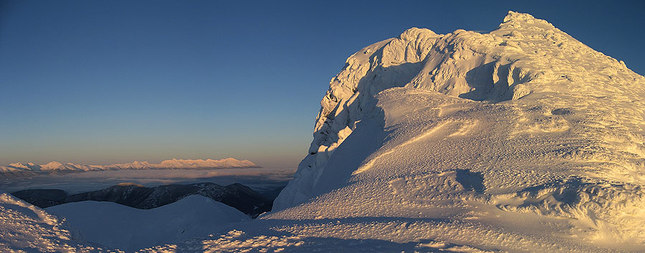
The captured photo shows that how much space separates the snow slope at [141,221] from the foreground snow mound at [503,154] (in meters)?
6.85

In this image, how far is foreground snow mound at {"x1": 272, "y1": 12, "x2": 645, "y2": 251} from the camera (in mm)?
10914

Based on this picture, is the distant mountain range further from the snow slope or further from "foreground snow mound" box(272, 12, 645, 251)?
"foreground snow mound" box(272, 12, 645, 251)

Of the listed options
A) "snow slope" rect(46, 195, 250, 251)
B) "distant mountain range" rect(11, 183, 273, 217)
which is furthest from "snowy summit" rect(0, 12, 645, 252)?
"distant mountain range" rect(11, 183, 273, 217)

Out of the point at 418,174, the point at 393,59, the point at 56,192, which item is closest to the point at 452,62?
the point at 393,59

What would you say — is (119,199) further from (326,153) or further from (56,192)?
(326,153)

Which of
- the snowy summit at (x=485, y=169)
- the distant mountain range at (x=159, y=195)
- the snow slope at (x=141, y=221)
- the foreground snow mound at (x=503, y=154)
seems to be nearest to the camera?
the snowy summit at (x=485, y=169)

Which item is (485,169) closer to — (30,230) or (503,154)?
(503,154)

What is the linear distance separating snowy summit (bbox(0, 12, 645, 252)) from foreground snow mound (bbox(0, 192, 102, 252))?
0.26 feet

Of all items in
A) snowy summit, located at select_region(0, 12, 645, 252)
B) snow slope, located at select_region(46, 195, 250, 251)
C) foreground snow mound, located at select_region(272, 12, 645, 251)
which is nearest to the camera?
snowy summit, located at select_region(0, 12, 645, 252)

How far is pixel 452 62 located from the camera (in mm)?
29703

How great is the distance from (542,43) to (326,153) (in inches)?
852

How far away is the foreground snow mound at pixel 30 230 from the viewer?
886 centimetres

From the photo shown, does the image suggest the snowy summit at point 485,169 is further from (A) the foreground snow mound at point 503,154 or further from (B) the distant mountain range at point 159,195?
(B) the distant mountain range at point 159,195

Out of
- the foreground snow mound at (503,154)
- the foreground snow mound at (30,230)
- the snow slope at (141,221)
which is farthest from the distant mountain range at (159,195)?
the foreground snow mound at (30,230)
